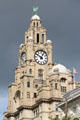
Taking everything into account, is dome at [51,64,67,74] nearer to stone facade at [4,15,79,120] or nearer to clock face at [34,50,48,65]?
stone facade at [4,15,79,120]

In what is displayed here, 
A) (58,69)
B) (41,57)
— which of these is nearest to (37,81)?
(58,69)

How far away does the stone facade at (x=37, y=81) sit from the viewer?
122938mm

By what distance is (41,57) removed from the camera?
140250mm

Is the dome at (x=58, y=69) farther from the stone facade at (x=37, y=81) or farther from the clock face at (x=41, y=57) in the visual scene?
the clock face at (x=41, y=57)

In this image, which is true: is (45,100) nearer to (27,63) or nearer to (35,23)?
(27,63)

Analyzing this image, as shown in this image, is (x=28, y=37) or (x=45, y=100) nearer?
(x=45, y=100)

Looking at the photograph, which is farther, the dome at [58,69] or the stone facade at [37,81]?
the dome at [58,69]

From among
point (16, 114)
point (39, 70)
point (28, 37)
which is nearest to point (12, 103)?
point (16, 114)

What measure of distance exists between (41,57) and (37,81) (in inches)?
423

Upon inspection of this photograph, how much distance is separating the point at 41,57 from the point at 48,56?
8.41 ft

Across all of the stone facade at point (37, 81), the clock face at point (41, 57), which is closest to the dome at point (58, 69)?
the stone facade at point (37, 81)

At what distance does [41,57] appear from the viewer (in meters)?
140

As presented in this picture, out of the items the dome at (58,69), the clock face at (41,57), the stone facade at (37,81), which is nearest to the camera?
the stone facade at (37,81)

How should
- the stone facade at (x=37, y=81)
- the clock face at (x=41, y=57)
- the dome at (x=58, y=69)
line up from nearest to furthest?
the stone facade at (x=37, y=81)
the dome at (x=58, y=69)
the clock face at (x=41, y=57)
